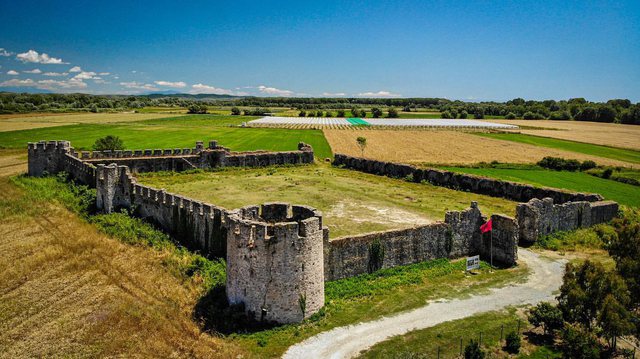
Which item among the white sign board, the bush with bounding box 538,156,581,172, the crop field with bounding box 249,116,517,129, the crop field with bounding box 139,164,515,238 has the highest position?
the crop field with bounding box 249,116,517,129

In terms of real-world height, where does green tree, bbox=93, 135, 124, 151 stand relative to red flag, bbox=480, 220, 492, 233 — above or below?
above

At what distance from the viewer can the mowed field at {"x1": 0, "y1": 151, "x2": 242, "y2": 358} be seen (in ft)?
49.2

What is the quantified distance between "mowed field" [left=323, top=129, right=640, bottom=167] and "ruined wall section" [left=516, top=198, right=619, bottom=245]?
2709cm

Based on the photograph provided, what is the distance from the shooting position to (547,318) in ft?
53.7

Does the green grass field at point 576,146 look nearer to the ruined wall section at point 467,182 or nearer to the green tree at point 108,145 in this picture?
the ruined wall section at point 467,182

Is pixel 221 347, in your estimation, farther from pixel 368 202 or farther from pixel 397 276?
pixel 368 202

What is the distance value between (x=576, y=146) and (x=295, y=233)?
75.1 meters

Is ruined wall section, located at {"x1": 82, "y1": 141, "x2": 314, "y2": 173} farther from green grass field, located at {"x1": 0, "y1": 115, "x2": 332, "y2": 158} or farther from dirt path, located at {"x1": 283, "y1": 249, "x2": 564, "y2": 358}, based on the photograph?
dirt path, located at {"x1": 283, "y1": 249, "x2": 564, "y2": 358}

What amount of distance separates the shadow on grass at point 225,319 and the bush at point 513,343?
7935 mm

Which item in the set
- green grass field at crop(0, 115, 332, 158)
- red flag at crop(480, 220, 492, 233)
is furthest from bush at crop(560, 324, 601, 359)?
green grass field at crop(0, 115, 332, 158)

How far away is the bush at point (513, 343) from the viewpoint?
15.5 meters

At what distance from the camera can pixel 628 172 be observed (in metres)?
50.1

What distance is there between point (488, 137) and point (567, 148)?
19037mm

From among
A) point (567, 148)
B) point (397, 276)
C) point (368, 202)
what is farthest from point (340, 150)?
point (397, 276)
